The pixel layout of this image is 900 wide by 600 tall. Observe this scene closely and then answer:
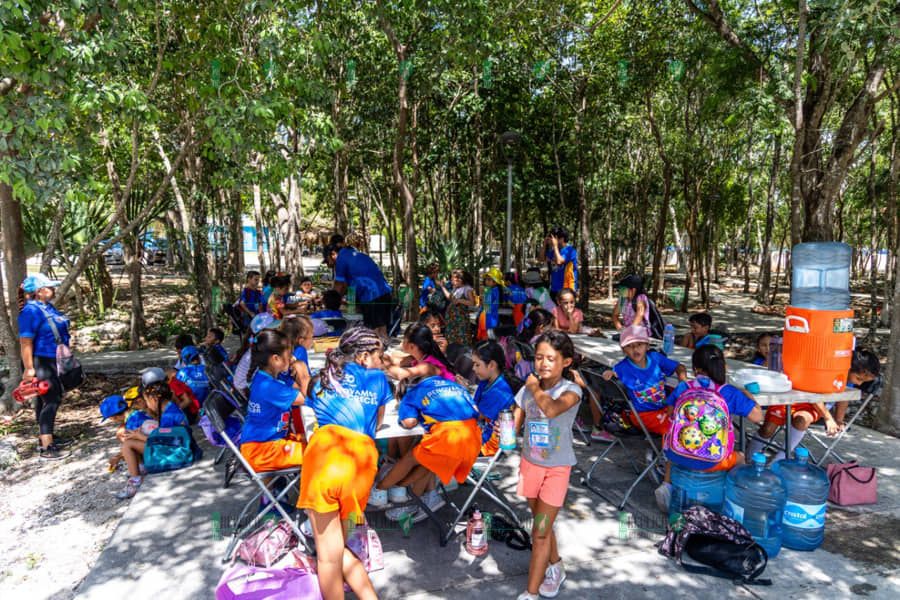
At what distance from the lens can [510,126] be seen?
15172 mm

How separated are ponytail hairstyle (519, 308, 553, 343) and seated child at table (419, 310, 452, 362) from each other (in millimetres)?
850

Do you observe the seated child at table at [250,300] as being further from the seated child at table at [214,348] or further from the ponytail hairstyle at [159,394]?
the ponytail hairstyle at [159,394]

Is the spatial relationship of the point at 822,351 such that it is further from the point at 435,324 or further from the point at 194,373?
the point at 194,373

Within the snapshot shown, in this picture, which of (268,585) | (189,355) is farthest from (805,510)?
(189,355)

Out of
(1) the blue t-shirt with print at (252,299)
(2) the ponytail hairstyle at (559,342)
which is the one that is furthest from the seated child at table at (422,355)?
(1) the blue t-shirt with print at (252,299)

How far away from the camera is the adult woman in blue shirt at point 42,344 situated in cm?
497

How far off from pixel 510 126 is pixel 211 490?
509 inches

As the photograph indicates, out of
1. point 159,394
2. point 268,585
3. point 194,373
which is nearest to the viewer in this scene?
point 268,585

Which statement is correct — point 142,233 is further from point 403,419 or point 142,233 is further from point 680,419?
point 680,419

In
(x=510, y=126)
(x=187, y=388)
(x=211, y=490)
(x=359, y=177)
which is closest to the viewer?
(x=211, y=490)

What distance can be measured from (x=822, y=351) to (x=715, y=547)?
62.9 inches

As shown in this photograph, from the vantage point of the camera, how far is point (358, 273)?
22.0 feet

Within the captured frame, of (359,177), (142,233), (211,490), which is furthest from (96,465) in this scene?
(359,177)

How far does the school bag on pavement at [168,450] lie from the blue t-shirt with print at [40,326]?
1439 millimetres
